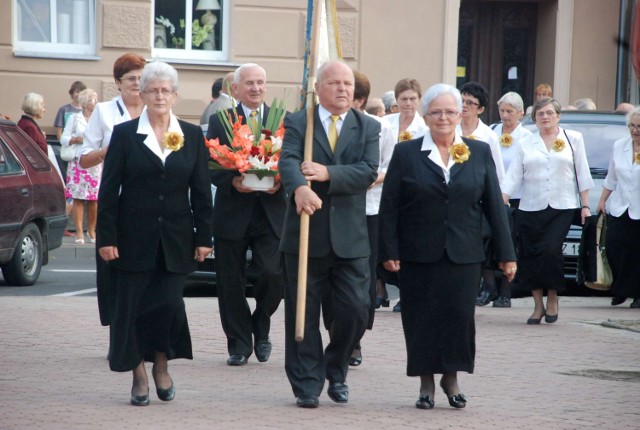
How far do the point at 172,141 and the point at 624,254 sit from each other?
20.6ft

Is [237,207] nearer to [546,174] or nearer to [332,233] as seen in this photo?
[332,233]

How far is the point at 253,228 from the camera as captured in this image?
8.98 metres

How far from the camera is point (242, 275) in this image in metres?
9.09

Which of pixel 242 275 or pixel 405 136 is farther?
pixel 405 136

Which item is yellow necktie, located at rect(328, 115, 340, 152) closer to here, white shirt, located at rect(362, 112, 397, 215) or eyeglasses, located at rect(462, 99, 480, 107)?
white shirt, located at rect(362, 112, 397, 215)

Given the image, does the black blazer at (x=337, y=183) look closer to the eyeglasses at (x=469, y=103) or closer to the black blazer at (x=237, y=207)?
the black blazer at (x=237, y=207)

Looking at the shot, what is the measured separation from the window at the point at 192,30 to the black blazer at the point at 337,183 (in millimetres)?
12835

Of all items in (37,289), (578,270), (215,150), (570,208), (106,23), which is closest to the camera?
(215,150)

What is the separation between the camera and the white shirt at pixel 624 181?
1249 cm

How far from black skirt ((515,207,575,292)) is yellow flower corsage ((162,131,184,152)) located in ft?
15.9

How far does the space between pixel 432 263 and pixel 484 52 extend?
14.5m

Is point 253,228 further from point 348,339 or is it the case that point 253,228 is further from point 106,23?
point 106,23

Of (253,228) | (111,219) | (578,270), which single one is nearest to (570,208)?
(578,270)

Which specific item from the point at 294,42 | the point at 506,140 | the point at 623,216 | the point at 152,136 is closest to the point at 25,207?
the point at 506,140
